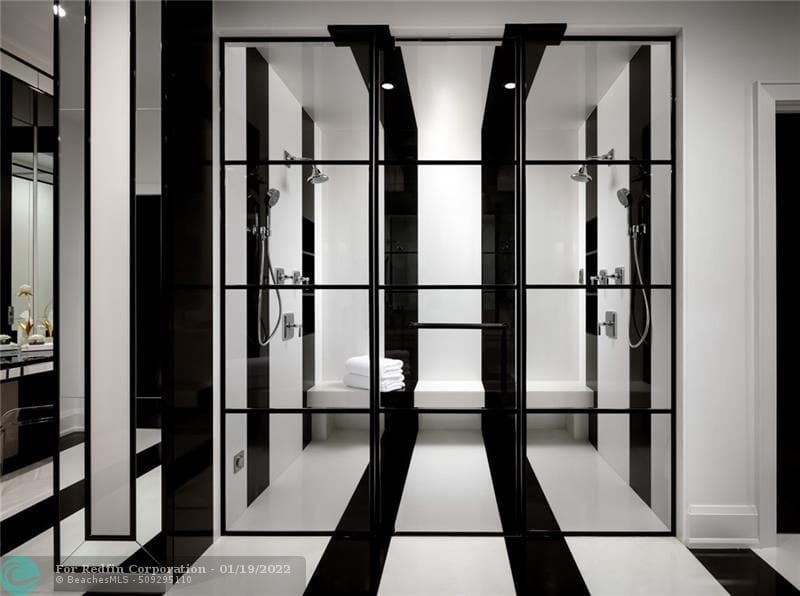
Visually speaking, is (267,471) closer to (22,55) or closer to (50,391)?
(50,391)

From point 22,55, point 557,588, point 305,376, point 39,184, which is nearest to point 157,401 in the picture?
point 305,376

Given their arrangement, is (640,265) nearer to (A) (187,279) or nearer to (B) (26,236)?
(A) (187,279)

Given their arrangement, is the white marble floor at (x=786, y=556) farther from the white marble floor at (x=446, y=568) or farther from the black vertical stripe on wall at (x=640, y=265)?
the white marble floor at (x=446, y=568)

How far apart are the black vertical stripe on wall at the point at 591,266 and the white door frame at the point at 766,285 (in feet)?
2.49

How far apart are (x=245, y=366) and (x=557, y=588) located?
1813mm

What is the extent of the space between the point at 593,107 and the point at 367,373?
1.83 metres

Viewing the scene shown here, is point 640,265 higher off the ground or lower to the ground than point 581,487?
higher

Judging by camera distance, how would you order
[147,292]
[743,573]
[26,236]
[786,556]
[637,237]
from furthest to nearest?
[637,237] → [786,556] → [743,573] → [147,292] → [26,236]

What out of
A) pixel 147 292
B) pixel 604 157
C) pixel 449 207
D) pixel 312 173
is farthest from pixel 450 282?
pixel 147 292

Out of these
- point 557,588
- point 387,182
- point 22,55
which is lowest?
point 557,588

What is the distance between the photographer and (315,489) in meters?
2.69

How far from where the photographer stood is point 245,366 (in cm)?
268

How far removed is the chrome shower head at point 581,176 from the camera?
2643 mm

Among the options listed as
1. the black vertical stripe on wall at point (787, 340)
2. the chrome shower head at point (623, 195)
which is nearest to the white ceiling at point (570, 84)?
the chrome shower head at point (623, 195)
